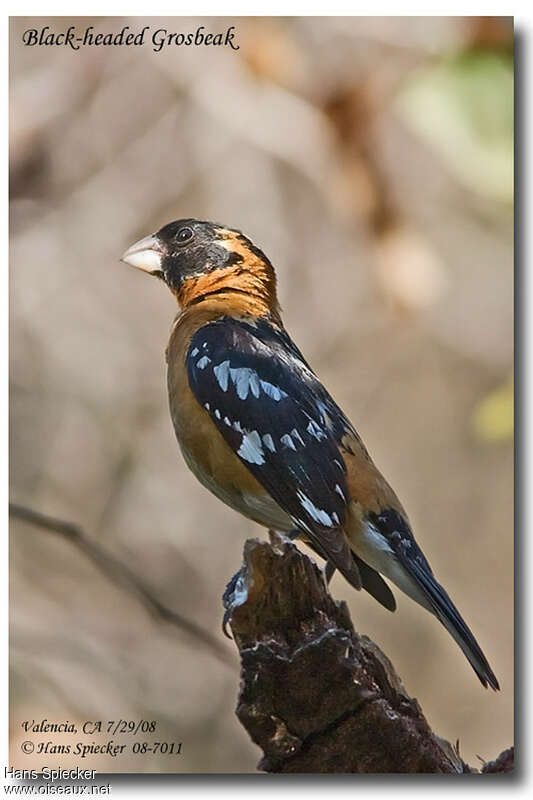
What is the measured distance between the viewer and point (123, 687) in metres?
3.14

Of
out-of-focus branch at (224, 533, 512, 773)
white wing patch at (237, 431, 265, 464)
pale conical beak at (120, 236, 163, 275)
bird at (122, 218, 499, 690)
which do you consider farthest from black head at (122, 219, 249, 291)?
out-of-focus branch at (224, 533, 512, 773)

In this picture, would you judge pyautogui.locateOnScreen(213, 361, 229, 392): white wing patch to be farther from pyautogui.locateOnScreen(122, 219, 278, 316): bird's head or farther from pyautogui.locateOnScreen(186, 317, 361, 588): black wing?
pyautogui.locateOnScreen(122, 219, 278, 316): bird's head

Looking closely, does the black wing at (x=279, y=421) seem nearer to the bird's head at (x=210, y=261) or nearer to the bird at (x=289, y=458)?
the bird at (x=289, y=458)

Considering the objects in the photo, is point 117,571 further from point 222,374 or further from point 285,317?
point 285,317

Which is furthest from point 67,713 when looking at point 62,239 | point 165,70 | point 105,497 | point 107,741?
point 165,70

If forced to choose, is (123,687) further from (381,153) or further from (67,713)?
(381,153)

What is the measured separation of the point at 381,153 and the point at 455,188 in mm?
244

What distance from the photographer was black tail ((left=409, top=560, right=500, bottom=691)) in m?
3.04

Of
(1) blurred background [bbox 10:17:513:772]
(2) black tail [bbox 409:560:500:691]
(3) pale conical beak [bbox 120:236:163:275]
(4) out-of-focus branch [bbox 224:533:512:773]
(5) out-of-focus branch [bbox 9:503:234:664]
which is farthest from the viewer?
(3) pale conical beak [bbox 120:236:163:275]

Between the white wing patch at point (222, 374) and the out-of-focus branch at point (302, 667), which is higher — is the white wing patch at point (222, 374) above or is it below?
above

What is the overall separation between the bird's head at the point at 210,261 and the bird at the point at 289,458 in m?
0.16

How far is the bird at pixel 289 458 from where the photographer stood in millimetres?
3000

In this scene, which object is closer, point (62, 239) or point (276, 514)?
point (276, 514)

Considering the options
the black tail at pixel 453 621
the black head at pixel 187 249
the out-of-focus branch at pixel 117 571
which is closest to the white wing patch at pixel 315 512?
the black tail at pixel 453 621
